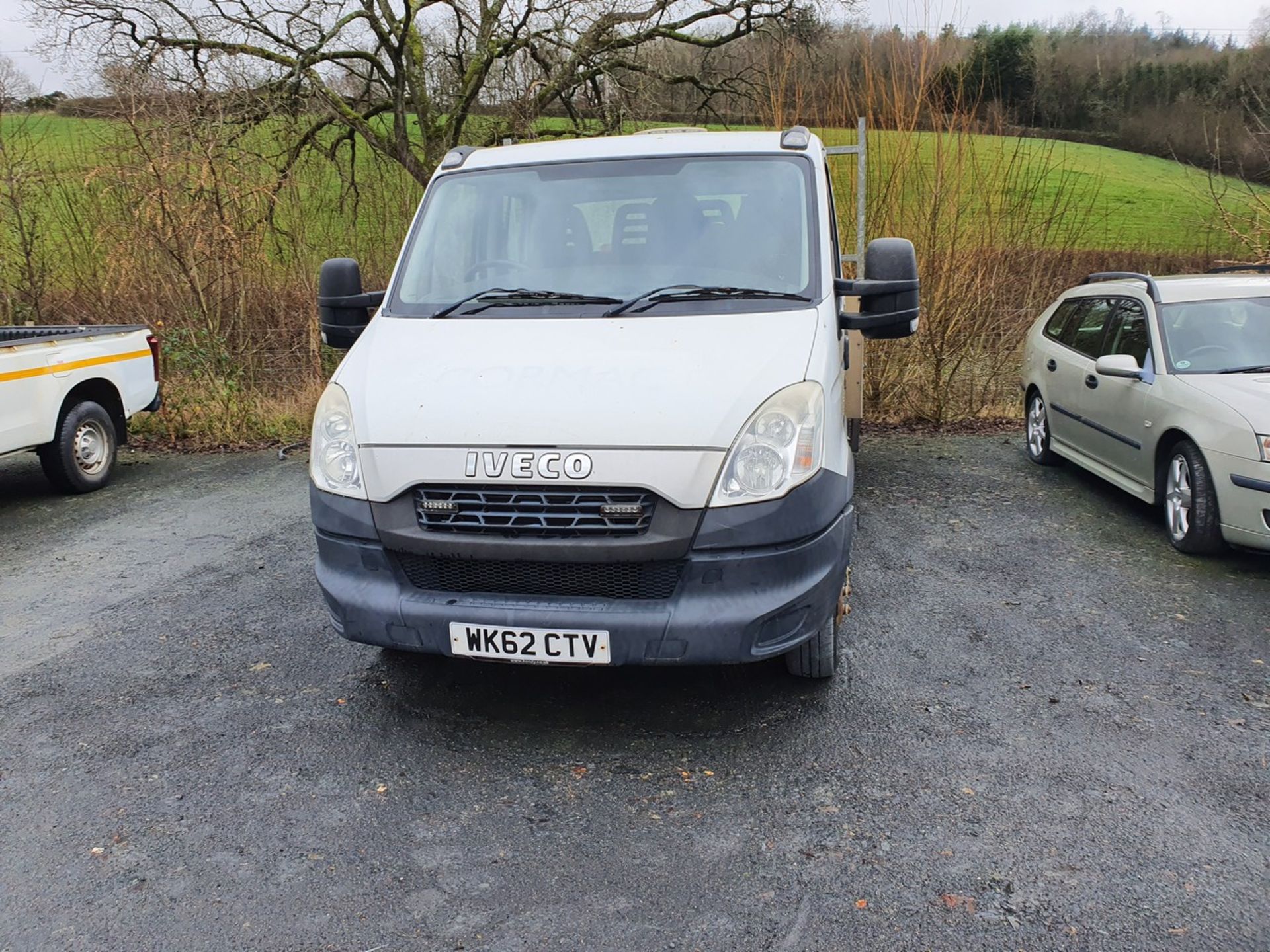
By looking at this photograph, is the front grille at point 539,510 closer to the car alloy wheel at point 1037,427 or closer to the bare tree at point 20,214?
the car alloy wheel at point 1037,427

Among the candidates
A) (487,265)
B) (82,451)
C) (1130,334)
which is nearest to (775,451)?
(487,265)

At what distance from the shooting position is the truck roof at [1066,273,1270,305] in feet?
20.6

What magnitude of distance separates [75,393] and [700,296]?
21.1 ft

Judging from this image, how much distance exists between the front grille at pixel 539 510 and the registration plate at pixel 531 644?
0.33 m

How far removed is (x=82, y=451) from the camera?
8047 mm

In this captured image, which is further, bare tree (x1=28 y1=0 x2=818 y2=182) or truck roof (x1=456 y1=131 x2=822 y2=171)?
bare tree (x1=28 y1=0 x2=818 y2=182)

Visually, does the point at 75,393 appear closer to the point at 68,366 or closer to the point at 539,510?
the point at 68,366

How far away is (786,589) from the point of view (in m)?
3.30

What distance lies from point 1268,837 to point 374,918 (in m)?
2.65

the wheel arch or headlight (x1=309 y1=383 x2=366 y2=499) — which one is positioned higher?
headlight (x1=309 y1=383 x2=366 y2=499)

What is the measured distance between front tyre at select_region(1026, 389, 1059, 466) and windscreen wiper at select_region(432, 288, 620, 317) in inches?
203

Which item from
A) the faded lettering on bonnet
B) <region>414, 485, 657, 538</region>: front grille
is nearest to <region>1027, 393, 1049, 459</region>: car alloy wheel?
<region>414, 485, 657, 538</region>: front grille

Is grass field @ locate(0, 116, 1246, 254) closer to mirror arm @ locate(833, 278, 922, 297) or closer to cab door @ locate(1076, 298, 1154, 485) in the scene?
cab door @ locate(1076, 298, 1154, 485)

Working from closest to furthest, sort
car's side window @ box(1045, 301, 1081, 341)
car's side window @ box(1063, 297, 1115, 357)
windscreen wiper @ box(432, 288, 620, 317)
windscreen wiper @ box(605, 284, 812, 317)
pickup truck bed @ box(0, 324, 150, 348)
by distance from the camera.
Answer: windscreen wiper @ box(605, 284, 812, 317)
windscreen wiper @ box(432, 288, 620, 317)
car's side window @ box(1063, 297, 1115, 357)
car's side window @ box(1045, 301, 1081, 341)
pickup truck bed @ box(0, 324, 150, 348)
